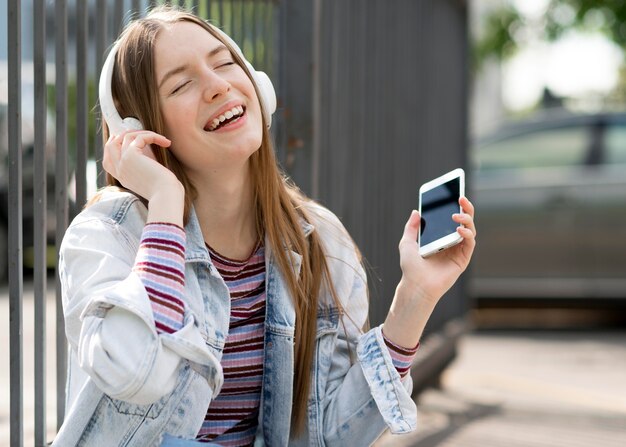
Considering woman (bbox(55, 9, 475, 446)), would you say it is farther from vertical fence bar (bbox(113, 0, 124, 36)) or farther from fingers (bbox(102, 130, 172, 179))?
vertical fence bar (bbox(113, 0, 124, 36))

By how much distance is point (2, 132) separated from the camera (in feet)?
29.3

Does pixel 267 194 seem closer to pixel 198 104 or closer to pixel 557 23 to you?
pixel 198 104

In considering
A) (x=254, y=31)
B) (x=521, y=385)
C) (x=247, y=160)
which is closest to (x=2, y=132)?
(x=521, y=385)

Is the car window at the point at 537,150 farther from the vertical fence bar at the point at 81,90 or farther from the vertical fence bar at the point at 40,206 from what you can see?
the vertical fence bar at the point at 40,206

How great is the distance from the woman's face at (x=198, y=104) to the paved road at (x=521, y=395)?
193cm

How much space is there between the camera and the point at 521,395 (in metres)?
5.89

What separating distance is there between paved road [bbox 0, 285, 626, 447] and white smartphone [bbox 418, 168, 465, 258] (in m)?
1.76

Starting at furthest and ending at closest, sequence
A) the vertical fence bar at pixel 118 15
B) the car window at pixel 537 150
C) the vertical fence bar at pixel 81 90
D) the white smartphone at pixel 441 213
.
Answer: the car window at pixel 537 150 < the vertical fence bar at pixel 118 15 < the vertical fence bar at pixel 81 90 < the white smartphone at pixel 441 213

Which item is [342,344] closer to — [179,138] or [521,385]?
[179,138]

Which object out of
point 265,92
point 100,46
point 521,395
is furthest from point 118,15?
point 521,395

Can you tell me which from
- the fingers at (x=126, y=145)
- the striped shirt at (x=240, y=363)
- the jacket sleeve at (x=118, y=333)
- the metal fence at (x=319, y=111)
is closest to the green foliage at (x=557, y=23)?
the metal fence at (x=319, y=111)

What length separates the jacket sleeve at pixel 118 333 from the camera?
2.02 meters

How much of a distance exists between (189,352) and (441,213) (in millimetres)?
642

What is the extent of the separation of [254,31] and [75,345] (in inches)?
59.4
